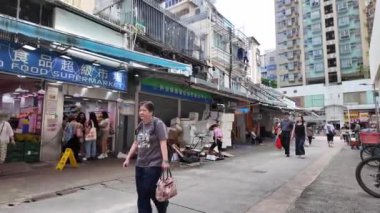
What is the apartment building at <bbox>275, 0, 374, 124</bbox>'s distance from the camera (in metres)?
54.7

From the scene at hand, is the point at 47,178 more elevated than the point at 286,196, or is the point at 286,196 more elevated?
the point at 47,178


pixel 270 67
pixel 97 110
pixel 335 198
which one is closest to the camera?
pixel 335 198

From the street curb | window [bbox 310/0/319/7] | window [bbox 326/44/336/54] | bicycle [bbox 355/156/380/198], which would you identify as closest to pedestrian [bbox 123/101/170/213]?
the street curb

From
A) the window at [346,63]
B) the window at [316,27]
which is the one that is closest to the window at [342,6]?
the window at [316,27]

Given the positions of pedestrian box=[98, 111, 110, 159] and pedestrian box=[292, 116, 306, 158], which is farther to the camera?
pedestrian box=[292, 116, 306, 158]

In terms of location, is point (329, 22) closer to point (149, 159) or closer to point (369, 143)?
point (369, 143)

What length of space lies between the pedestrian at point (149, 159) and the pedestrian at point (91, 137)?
706 centimetres

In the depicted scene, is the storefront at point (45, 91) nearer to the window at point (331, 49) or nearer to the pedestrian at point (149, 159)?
the pedestrian at point (149, 159)

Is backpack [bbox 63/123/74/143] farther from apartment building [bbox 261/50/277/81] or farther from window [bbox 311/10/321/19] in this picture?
apartment building [bbox 261/50/277/81]

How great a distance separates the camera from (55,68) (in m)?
9.51

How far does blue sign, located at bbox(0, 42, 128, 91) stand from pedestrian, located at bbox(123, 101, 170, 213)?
5.88m

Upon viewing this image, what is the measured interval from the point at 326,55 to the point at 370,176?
6140cm

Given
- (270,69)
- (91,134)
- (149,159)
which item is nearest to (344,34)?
(270,69)

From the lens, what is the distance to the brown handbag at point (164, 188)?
3971 mm
